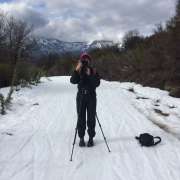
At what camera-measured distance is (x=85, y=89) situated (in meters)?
8.07

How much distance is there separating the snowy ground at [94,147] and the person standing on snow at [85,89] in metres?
0.50

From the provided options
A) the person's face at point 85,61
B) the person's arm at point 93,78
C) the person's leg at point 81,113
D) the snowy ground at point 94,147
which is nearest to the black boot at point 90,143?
the snowy ground at point 94,147

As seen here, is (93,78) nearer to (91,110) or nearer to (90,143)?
(91,110)

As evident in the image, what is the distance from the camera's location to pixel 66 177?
6.32 meters

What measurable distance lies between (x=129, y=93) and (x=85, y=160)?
38.7ft

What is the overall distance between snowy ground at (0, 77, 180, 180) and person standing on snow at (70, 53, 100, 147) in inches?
19.7

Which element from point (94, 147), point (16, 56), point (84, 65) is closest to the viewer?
point (84, 65)

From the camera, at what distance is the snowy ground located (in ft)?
21.5

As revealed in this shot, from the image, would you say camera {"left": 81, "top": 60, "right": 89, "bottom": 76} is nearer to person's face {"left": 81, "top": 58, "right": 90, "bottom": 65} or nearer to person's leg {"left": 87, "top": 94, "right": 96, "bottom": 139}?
person's face {"left": 81, "top": 58, "right": 90, "bottom": 65}

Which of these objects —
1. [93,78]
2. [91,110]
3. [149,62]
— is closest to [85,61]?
[93,78]

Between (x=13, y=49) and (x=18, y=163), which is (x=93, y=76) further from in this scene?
(x=13, y=49)

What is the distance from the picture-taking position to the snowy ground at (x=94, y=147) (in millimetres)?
6539

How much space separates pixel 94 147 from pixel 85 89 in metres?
1.33

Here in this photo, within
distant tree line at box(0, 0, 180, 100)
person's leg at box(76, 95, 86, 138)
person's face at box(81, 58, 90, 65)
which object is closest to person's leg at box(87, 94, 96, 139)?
person's leg at box(76, 95, 86, 138)
